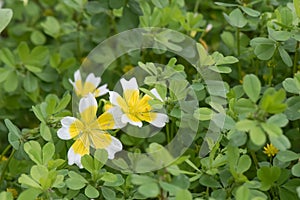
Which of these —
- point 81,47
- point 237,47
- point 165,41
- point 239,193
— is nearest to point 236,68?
point 237,47

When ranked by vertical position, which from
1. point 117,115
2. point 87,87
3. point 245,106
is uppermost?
point 245,106

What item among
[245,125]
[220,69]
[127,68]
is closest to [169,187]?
[245,125]

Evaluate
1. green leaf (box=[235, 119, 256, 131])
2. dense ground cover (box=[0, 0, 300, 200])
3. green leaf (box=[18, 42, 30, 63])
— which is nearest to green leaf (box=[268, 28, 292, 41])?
dense ground cover (box=[0, 0, 300, 200])

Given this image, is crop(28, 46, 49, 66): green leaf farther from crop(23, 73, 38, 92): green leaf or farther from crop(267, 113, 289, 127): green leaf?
crop(267, 113, 289, 127): green leaf

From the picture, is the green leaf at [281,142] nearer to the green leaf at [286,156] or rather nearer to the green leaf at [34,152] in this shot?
the green leaf at [286,156]

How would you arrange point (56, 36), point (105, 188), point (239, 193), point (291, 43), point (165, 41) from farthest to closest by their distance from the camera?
point (56, 36) → point (165, 41) → point (291, 43) → point (105, 188) → point (239, 193)

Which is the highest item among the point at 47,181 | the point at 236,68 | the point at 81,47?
the point at 47,181

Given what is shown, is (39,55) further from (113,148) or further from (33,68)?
(113,148)

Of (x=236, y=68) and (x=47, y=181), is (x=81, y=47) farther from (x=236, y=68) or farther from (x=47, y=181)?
(x=47, y=181)
